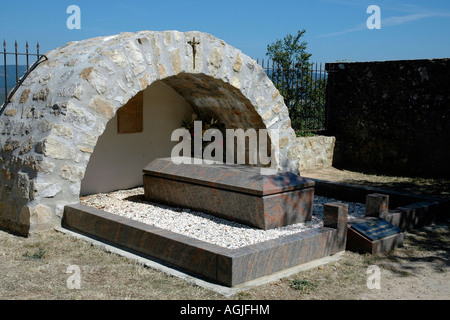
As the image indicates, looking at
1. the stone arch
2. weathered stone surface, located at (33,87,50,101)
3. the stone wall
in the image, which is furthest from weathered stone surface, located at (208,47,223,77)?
the stone wall

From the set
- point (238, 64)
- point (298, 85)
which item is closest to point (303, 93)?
point (298, 85)

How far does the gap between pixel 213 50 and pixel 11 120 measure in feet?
8.69

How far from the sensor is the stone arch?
524 cm

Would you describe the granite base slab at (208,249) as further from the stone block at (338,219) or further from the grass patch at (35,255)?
the grass patch at (35,255)

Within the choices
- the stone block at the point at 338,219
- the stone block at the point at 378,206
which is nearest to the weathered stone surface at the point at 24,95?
the stone block at the point at 338,219

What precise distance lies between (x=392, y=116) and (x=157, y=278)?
286 inches

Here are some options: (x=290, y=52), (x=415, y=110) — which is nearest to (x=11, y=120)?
(x=290, y=52)

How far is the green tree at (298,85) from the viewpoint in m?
10.5

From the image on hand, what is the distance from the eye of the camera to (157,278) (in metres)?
4.08

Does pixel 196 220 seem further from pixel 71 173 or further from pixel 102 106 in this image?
pixel 102 106

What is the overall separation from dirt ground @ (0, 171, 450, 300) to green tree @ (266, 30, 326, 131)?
19.3ft

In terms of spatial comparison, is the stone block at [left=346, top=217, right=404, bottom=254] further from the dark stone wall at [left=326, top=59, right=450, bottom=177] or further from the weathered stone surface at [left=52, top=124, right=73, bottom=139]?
the dark stone wall at [left=326, top=59, right=450, bottom=177]

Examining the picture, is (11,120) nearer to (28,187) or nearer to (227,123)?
(28,187)
